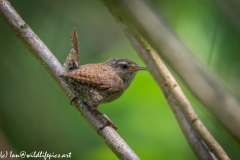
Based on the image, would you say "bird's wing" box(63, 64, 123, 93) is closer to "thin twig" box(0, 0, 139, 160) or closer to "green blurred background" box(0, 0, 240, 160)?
"thin twig" box(0, 0, 139, 160)

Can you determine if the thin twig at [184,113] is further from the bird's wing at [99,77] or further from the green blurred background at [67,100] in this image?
the green blurred background at [67,100]

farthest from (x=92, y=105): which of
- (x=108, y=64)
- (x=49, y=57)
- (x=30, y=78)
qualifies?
(x=30, y=78)

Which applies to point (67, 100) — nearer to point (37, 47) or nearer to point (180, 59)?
point (37, 47)

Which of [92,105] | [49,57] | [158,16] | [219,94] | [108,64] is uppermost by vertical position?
[108,64]

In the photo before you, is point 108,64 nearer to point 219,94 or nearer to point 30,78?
point 30,78

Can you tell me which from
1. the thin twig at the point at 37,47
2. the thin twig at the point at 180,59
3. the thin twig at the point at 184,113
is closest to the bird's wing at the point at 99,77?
the thin twig at the point at 37,47

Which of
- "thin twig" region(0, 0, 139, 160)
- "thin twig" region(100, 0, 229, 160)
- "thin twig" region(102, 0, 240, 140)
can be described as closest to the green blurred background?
"thin twig" region(100, 0, 229, 160)

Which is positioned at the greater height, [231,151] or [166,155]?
[166,155]
